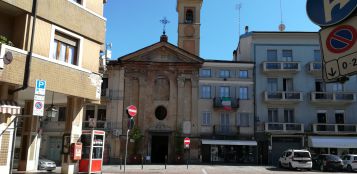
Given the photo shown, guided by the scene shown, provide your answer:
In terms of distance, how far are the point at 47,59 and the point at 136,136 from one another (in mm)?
25135

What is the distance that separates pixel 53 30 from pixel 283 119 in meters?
31.6

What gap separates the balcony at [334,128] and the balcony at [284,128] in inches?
61.5

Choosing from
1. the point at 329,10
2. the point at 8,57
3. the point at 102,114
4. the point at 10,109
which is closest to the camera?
the point at 329,10

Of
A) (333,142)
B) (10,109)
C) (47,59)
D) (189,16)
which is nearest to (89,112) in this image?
(189,16)

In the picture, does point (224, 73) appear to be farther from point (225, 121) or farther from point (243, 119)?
point (243, 119)

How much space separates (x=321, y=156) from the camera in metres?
34.3

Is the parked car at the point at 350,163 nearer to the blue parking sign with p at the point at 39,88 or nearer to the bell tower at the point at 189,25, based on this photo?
the bell tower at the point at 189,25

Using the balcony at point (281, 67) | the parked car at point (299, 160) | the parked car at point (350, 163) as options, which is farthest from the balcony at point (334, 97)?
the parked car at point (299, 160)

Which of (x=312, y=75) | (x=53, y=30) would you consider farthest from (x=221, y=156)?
(x=53, y=30)

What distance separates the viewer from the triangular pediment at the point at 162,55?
4153 cm

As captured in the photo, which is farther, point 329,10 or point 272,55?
point 272,55

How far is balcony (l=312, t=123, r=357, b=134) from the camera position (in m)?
39.7

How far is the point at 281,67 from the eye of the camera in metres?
41.1

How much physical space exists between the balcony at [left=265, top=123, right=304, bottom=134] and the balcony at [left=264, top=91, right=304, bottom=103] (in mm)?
2645
